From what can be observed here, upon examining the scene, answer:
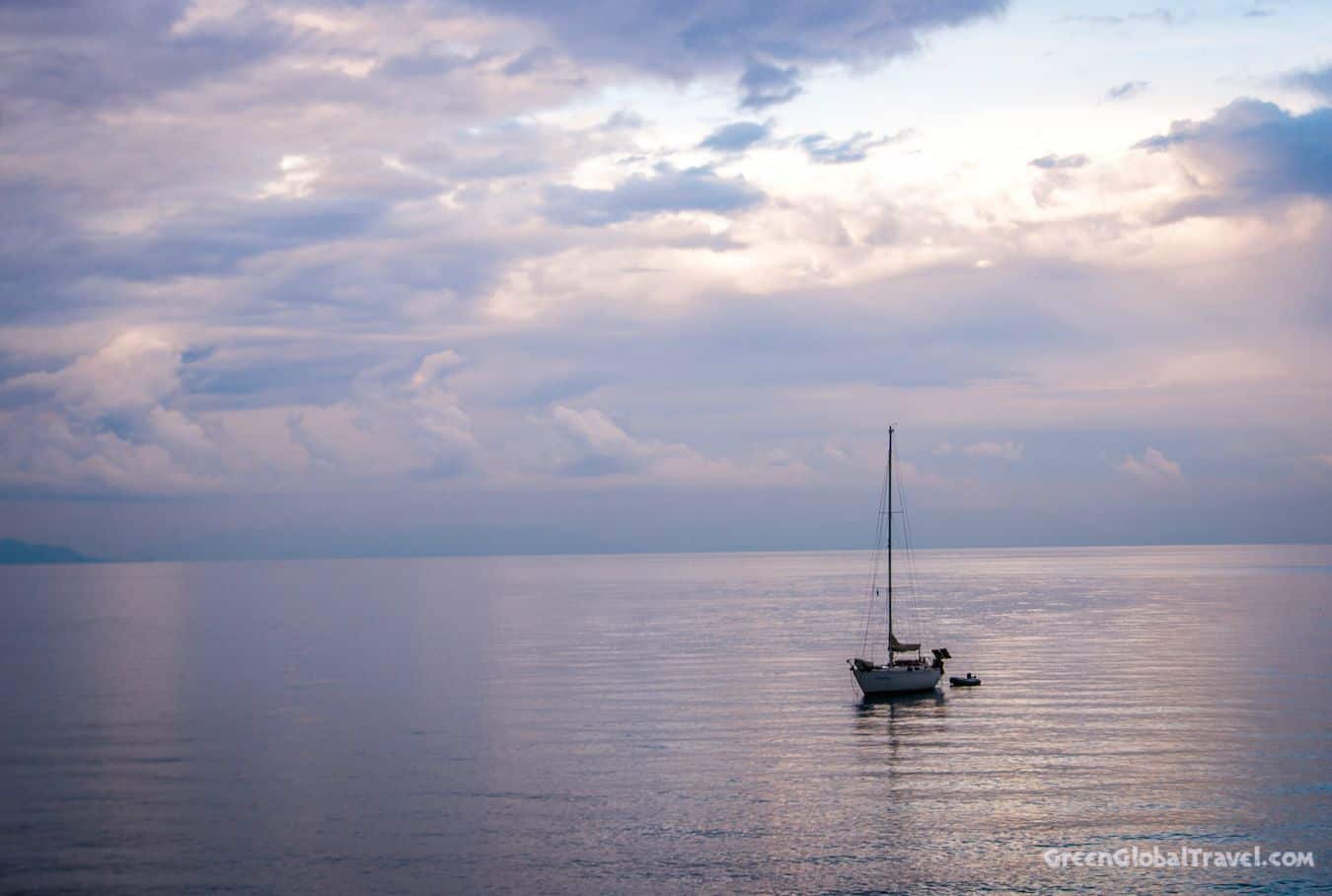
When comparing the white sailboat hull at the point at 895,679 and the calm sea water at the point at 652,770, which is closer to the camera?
the calm sea water at the point at 652,770

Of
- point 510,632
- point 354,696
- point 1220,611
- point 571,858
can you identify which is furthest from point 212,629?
point 1220,611

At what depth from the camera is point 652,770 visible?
5316 centimetres

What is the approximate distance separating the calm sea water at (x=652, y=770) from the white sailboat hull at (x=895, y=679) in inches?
80.3

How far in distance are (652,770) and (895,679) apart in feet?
94.1

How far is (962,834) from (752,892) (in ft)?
34.0

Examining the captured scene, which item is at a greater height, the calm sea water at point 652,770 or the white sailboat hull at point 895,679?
the white sailboat hull at point 895,679

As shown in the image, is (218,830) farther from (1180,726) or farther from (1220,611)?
(1220,611)

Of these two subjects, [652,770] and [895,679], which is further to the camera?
[895,679]

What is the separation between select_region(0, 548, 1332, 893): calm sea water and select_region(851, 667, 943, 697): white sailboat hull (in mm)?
2039

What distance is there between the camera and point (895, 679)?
76750mm

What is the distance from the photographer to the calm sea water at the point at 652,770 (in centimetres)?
3984

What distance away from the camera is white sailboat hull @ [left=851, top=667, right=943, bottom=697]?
250ft

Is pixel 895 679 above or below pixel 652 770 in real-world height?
above

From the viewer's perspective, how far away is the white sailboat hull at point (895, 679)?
250 feet
